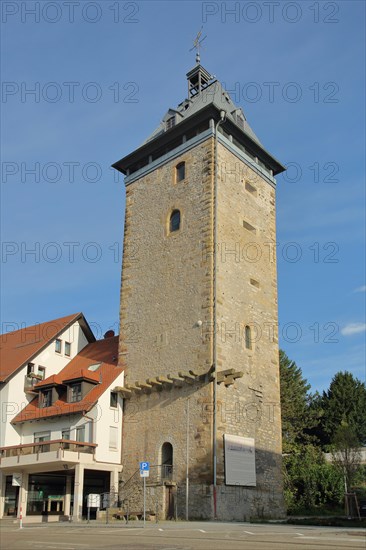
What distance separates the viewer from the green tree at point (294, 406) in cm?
4778

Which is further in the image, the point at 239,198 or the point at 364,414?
the point at 364,414

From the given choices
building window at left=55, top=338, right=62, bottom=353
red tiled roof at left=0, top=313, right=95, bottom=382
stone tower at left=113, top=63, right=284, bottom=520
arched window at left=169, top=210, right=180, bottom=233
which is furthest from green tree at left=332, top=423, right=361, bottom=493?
→ red tiled roof at left=0, top=313, right=95, bottom=382

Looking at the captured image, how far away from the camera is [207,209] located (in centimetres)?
2967

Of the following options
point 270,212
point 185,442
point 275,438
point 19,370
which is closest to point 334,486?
point 275,438

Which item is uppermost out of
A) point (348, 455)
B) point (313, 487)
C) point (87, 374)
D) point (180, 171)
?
point (180, 171)

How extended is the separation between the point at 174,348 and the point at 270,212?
10.9 metres

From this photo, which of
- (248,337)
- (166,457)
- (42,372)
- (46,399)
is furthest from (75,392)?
(248,337)

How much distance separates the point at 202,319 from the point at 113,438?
290 inches

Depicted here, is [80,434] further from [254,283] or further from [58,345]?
[254,283]

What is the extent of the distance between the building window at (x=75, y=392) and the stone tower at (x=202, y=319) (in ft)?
7.43

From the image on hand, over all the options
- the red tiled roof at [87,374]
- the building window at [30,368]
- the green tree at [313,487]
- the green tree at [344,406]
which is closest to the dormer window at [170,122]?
the red tiled roof at [87,374]

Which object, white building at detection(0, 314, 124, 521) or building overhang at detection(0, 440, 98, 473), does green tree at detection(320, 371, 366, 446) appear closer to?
white building at detection(0, 314, 124, 521)

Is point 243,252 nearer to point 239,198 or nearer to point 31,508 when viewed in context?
point 239,198

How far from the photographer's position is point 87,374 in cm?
2994
